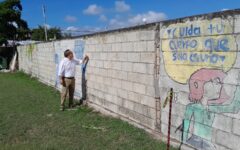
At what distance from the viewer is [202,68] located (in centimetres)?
596

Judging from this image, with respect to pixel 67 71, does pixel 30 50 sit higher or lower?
higher

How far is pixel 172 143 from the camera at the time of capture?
6.84m

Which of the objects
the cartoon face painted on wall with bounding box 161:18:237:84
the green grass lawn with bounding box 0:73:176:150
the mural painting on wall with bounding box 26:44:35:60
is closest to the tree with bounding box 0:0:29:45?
the mural painting on wall with bounding box 26:44:35:60

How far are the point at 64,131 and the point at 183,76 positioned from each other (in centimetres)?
327

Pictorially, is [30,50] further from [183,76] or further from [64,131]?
[183,76]

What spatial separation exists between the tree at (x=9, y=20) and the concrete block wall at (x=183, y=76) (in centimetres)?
2717

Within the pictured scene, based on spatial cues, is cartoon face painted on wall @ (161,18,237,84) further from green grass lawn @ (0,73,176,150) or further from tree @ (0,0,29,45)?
tree @ (0,0,29,45)

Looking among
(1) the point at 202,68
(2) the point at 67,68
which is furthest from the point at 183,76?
(2) the point at 67,68

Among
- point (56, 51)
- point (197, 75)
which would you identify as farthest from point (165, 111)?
point (56, 51)

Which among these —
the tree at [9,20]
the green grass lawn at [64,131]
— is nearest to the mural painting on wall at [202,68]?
the green grass lawn at [64,131]

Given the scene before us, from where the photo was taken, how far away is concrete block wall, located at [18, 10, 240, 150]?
540cm

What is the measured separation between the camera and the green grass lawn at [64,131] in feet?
23.7

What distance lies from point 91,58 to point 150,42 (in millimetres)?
4163

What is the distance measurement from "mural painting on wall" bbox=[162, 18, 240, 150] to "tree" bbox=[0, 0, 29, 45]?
3093cm
